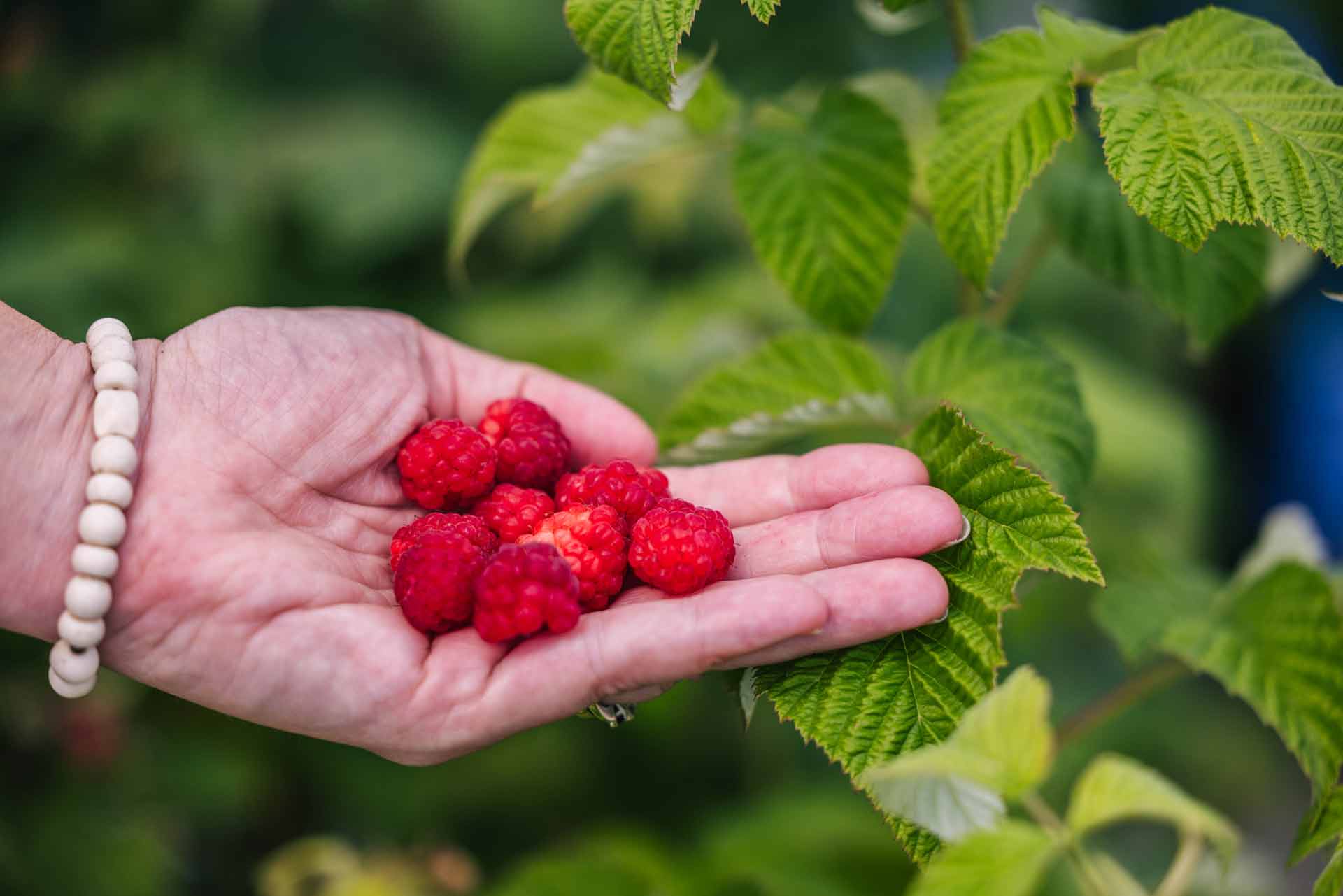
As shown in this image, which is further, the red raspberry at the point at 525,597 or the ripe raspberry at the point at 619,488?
the ripe raspberry at the point at 619,488

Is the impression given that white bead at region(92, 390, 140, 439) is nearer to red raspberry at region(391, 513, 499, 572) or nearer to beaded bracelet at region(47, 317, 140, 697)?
beaded bracelet at region(47, 317, 140, 697)

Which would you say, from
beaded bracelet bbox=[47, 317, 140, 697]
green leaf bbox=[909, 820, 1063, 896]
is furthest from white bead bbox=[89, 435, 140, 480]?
green leaf bbox=[909, 820, 1063, 896]

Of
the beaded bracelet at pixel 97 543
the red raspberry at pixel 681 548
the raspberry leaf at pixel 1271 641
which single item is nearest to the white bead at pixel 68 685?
the beaded bracelet at pixel 97 543

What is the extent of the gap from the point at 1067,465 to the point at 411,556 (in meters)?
0.78

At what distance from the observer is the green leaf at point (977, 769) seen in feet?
2.77

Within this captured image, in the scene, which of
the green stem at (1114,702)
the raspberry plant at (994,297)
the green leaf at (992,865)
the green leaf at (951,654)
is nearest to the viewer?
the green leaf at (992,865)

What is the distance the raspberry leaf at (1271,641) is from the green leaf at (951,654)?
431 mm

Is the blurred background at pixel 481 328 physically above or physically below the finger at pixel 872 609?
below

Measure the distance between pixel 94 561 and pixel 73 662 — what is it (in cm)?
12

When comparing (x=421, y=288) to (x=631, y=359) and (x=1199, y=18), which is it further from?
(x=1199, y=18)

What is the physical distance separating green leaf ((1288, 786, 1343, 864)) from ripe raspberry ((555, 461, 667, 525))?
31.4 inches

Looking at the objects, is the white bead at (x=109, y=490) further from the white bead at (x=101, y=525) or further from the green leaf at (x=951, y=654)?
the green leaf at (x=951, y=654)

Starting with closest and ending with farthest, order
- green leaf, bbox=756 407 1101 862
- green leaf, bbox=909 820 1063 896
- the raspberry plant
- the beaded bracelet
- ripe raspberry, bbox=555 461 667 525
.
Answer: green leaf, bbox=909 820 1063 896
the raspberry plant
green leaf, bbox=756 407 1101 862
the beaded bracelet
ripe raspberry, bbox=555 461 667 525

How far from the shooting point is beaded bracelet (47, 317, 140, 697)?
1.13 m
